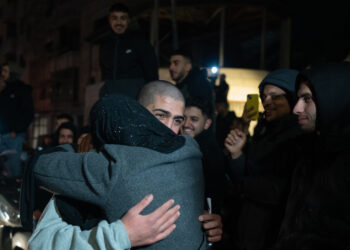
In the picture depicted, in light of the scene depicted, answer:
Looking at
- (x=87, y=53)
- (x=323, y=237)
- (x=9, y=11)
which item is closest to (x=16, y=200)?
(x=323, y=237)

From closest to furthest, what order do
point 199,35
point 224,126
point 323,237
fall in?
point 323,237, point 224,126, point 199,35

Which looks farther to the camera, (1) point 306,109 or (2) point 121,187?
(1) point 306,109

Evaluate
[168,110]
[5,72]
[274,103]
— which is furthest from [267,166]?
[5,72]

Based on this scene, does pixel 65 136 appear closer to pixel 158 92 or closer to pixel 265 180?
pixel 158 92

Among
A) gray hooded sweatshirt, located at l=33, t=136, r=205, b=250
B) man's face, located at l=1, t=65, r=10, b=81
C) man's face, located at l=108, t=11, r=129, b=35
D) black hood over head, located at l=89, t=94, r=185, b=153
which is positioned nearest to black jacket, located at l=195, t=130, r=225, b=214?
gray hooded sweatshirt, located at l=33, t=136, r=205, b=250

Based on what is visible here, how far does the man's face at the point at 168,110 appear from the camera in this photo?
274cm

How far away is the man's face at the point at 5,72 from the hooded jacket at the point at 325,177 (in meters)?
5.46

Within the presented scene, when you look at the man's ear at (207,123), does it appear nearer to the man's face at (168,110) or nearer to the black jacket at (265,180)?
the black jacket at (265,180)

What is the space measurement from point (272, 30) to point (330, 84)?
13.9 meters

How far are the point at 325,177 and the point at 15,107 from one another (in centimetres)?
561

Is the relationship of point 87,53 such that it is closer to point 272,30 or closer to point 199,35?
point 199,35

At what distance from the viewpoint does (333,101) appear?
6.10 feet

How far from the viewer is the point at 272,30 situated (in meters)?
14.9

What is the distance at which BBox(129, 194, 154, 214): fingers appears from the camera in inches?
63.7
